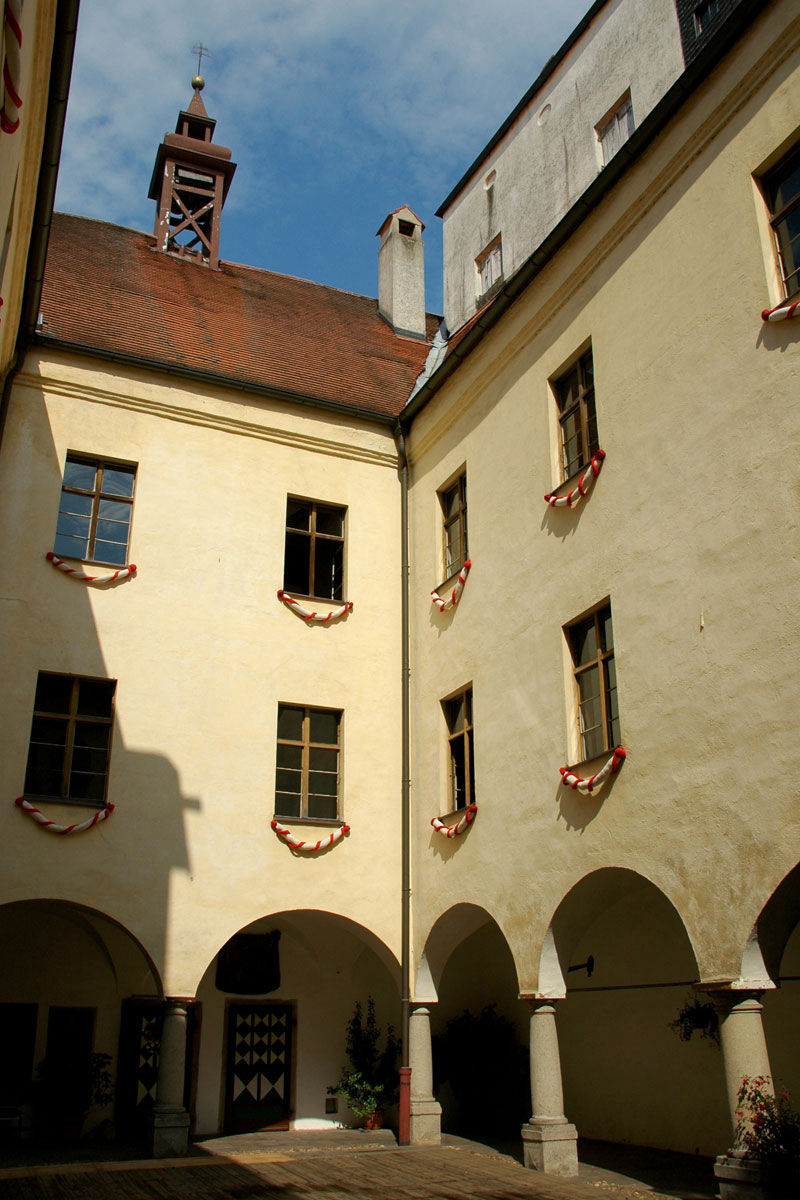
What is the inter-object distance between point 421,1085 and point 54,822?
5260 millimetres

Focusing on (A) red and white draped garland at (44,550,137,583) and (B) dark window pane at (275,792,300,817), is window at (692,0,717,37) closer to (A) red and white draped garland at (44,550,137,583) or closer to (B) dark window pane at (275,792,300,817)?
(A) red and white draped garland at (44,550,137,583)

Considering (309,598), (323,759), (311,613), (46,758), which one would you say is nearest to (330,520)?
(309,598)

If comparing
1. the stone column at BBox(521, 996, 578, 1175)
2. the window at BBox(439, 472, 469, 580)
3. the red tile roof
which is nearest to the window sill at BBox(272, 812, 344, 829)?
the window at BBox(439, 472, 469, 580)

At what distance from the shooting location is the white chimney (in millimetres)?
19141

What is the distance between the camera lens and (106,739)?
12.6 metres

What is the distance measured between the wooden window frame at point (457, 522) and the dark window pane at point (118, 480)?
13.5ft

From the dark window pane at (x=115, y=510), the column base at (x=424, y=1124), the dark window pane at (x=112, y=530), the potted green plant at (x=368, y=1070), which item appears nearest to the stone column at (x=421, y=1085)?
the column base at (x=424, y=1124)

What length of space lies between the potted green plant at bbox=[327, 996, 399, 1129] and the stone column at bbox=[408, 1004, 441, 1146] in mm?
1577

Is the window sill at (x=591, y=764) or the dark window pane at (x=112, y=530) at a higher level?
the dark window pane at (x=112, y=530)

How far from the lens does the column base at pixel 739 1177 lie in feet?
24.1

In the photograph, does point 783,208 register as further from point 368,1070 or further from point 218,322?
point 368,1070

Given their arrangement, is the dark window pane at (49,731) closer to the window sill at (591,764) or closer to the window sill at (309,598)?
the window sill at (309,598)

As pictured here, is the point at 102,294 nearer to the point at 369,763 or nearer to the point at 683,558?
the point at 369,763

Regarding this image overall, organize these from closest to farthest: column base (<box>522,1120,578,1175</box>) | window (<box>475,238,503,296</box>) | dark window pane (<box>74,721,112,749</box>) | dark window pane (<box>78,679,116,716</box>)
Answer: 1. column base (<box>522,1120,578,1175</box>)
2. dark window pane (<box>74,721,112,749</box>)
3. dark window pane (<box>78,679,116,716</box>)
4. window (<box>475,238,503,296</box>)
